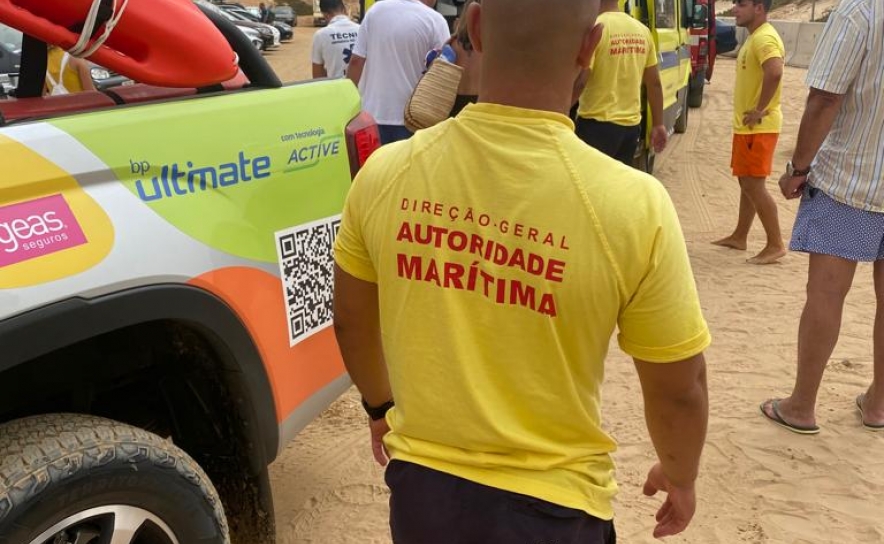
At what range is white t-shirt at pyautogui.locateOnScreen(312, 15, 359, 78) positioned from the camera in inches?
270

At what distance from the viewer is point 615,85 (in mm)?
5551

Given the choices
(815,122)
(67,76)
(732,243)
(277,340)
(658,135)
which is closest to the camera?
(277,340)

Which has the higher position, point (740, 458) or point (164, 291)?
point (164, 291)

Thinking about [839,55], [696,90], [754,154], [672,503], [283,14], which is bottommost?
[283,14]

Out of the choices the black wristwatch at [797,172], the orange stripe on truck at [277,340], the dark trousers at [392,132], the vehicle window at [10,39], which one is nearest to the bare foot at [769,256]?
the black wristwatch at [797,172]

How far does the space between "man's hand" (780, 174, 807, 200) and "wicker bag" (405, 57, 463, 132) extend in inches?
75.4

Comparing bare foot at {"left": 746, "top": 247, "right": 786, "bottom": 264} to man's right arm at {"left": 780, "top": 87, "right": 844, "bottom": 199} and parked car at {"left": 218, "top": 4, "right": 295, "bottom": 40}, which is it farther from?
parked car at {"left": 218, "top": 4, "right": 295, "bottom": 40}

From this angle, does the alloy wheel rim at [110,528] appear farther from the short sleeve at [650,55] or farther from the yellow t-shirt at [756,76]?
the yellow t-shirt at [756,76]

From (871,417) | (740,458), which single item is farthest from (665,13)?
(740,458)

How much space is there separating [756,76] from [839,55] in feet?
8.78

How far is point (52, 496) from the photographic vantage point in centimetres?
170

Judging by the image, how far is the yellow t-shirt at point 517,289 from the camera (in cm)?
131

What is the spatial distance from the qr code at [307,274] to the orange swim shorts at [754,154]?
437cm

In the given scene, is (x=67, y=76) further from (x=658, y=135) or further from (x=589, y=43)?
(x=658, y=135)
